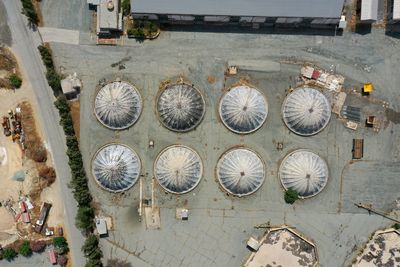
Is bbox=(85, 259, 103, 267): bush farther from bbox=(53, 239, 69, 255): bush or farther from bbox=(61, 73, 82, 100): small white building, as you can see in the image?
bbox=(61, 73, 82, 100): small white building

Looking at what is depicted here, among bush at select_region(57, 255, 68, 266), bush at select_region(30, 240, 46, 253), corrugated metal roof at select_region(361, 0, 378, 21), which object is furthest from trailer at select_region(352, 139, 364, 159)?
bush at select_region(30, 240, 46, 253)

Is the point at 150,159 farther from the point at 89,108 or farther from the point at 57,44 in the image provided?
the point at 57,44

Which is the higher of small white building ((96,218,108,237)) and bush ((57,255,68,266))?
small white building ((96,218,108,237))

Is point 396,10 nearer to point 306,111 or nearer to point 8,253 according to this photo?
point 306,111

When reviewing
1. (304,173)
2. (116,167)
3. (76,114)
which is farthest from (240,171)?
(76,114)

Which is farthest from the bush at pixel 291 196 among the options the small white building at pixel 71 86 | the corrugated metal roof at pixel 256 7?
the small white building at pixel 71 86

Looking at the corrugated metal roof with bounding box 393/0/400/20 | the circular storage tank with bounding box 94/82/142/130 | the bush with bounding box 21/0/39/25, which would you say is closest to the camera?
the corrugated metal roof with bounding box 393/0/400/20
